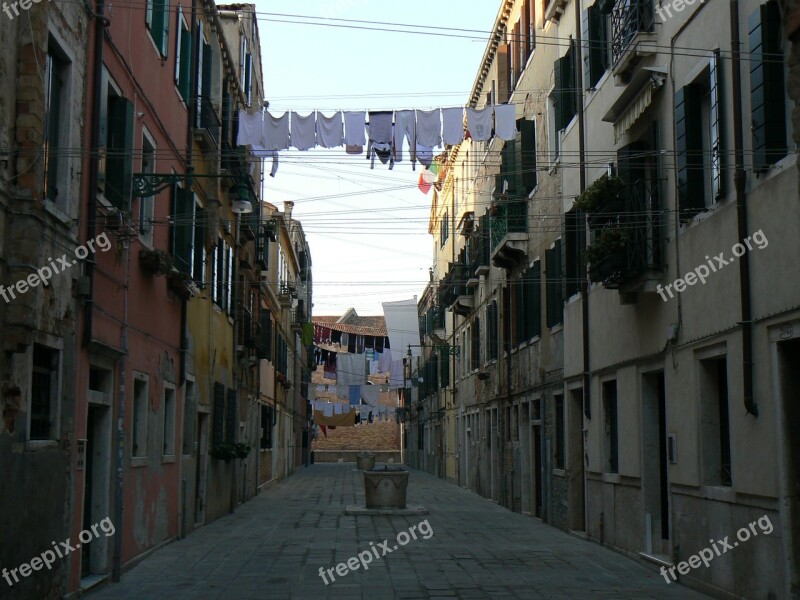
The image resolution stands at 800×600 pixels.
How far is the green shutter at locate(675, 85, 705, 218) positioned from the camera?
11.4 m

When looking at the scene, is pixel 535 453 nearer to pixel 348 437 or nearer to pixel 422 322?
pixel 422 322

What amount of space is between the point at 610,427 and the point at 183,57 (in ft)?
29.2

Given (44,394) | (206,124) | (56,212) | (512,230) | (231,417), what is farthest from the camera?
(231,417)

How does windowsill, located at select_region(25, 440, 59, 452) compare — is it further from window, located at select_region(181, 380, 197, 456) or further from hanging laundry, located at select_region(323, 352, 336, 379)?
hanging laundry, located at select_region(323, 352, 336, 379)

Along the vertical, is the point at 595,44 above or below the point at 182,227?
above

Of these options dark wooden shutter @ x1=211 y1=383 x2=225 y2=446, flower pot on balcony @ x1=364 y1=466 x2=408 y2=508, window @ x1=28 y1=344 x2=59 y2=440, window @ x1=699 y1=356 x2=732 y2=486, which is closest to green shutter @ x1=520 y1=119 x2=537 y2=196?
flower pot on balcony @ x1=364 y1=466 x2=408 y2=508

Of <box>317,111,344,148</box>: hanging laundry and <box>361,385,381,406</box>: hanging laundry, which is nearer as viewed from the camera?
<box>317,111,344,148</box>: hanging laundry

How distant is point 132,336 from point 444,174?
31164 millimetres

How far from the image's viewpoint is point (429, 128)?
12930mm

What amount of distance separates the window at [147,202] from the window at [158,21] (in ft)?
4.79

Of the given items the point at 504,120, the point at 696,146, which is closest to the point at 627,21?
the point at 504,120

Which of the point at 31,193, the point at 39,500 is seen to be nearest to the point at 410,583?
the point at 39,500

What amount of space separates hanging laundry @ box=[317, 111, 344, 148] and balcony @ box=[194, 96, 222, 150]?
4.88 meters

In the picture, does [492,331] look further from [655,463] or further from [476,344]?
[655,463]
